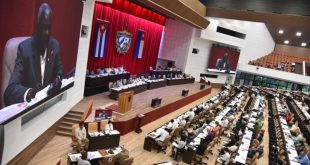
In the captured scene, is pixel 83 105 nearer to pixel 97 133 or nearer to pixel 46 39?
pixel 97 133

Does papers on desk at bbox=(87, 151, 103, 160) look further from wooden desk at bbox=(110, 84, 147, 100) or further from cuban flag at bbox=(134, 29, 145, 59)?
cuban flag at bbox=(134, 29, 145, 59)

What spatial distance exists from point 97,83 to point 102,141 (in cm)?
501

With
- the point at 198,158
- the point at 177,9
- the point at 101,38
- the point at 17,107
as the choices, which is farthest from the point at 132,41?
the point at 17,107

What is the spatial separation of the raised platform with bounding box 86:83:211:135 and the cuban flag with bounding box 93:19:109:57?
211 cm

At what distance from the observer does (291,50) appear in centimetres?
3553

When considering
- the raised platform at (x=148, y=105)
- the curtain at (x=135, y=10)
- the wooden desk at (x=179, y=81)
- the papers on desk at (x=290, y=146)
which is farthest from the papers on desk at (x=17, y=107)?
the wooden desk at (x=179, y=81)

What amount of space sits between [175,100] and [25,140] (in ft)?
29.9

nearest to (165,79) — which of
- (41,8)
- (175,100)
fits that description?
(175,100)

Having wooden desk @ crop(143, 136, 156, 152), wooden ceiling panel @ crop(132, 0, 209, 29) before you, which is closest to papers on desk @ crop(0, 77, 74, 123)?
wooden desk @ crop(143, 136, 156, 152)

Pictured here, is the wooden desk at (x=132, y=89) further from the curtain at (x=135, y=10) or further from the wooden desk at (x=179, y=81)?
the curtain at (x=135, y=10)

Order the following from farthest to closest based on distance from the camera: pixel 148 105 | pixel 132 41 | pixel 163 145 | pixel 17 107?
1. pixel 132 41
2. pixel 148 105
3. pixel 163 145
4. pixel 17 107

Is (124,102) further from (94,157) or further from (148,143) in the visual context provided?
(94,157)

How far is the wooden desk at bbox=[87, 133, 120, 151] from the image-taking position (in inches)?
336

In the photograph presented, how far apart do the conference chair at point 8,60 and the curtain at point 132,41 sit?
27.5 feet
